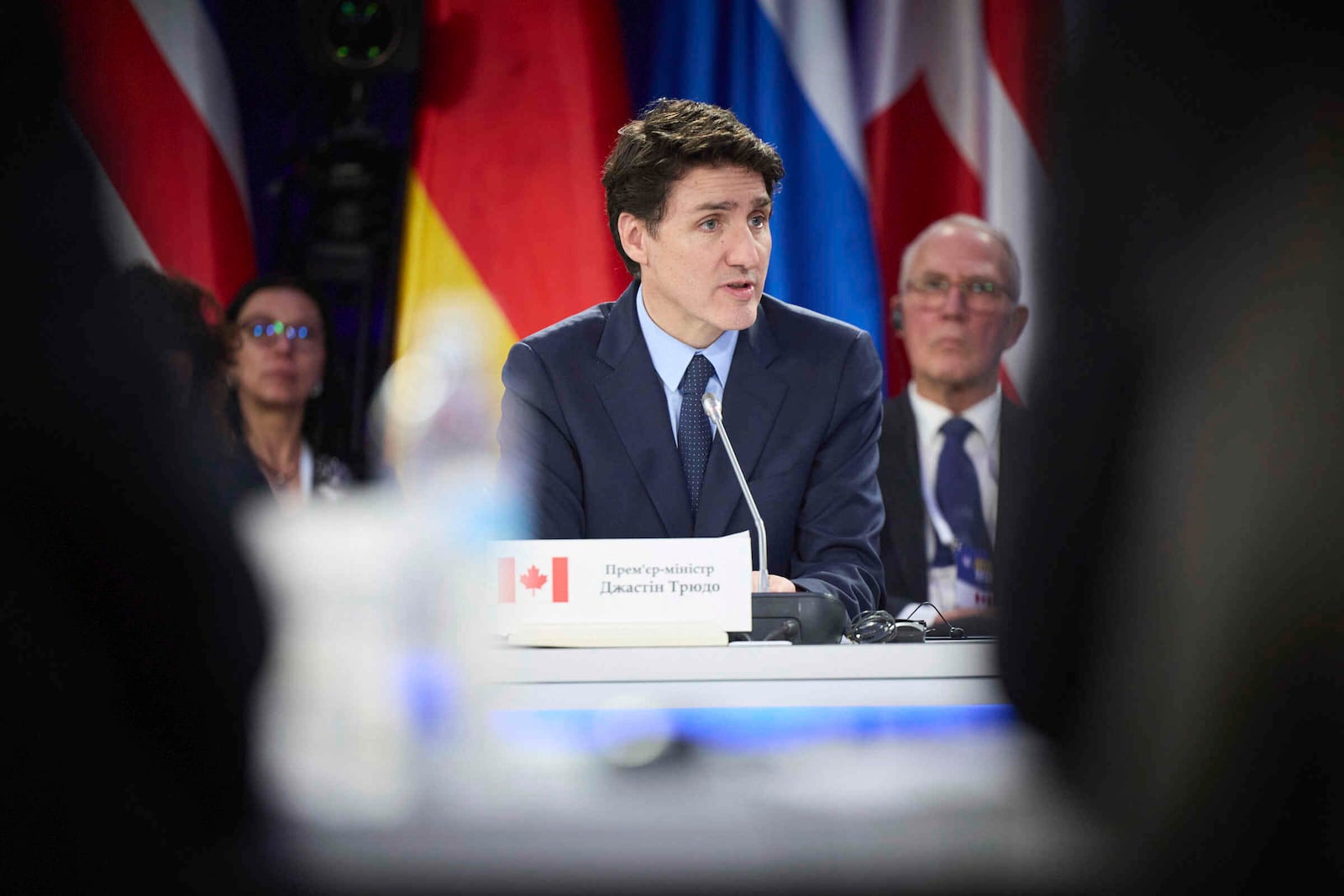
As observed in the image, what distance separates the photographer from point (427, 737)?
2.18ft

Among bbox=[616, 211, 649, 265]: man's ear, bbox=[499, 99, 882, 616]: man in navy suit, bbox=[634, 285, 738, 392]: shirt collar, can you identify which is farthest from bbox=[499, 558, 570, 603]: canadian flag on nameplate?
bbox=[616, 211, 649, 265]: man's ear

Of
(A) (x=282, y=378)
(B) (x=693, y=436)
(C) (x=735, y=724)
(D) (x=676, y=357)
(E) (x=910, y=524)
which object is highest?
(A) (x=282, y=378)

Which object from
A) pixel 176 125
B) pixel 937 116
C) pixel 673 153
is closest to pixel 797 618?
pixel 673 153

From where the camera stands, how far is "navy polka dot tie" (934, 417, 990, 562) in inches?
115

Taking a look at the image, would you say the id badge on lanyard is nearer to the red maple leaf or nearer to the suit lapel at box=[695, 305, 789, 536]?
the suit lapel at box=[695, 305, 789, 536]

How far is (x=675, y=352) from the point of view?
2.12 metres

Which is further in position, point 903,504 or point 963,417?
point 963,417

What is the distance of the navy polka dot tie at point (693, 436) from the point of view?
202cm

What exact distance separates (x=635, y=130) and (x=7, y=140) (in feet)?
6.19

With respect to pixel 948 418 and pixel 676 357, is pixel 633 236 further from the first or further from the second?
pixel 948 418

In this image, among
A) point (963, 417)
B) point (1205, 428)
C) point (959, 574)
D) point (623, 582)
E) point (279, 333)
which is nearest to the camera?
point (1205, 428)

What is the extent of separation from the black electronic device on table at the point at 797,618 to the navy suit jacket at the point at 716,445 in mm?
570

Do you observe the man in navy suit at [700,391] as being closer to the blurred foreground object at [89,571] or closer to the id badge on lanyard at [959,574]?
the id badge on lanyard at [959,574]

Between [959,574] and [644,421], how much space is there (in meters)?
1.13
